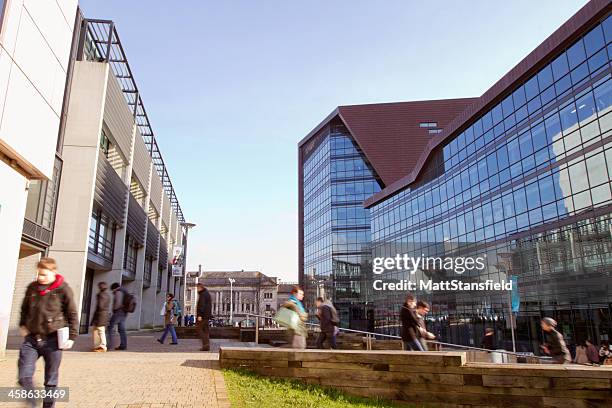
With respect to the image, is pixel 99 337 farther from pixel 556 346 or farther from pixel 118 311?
pixel 556 346

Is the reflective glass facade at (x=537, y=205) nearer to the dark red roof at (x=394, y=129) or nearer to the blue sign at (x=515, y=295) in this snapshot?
the blue sign at (x=515, y=295)

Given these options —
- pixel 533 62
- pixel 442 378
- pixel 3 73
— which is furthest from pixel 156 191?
pixel 442 378

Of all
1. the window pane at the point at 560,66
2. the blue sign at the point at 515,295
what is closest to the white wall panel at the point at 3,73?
the window pane at the point at 560,66

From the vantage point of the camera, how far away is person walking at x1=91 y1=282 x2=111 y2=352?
10.3 m

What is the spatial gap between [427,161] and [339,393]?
109ft

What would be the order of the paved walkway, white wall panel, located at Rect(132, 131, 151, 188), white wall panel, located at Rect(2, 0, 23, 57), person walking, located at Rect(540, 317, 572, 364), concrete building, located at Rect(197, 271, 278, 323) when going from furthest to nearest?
concrete building, located at Rect(197, 271, 278, 323) → white wall panel, located at Rect(132, 131, 151, 188) → white wall panel, located at Rect(2, 0, 23, 57) → person walking, located at Rect(540, 317, 572, 364) → the paved walkway

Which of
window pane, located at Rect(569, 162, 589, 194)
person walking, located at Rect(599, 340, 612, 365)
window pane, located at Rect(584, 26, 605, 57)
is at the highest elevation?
window pane, located at Rect(584, 26, 605, 57)

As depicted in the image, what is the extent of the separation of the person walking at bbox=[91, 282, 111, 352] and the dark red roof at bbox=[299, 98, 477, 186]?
39.8 meters

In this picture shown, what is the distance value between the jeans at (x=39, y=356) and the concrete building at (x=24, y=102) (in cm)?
634

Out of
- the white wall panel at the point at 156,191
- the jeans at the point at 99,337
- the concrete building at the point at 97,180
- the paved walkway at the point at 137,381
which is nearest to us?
the paved walkway at the point at 137,381

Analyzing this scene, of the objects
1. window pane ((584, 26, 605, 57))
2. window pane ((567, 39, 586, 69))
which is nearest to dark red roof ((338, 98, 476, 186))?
window pane ((567, 39, 586, 69))

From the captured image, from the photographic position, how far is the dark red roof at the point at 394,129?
161 feet

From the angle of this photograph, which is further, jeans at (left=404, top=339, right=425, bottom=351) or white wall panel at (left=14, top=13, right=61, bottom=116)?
white wall panel at (left=14, top=13, right=61, bottom=116)

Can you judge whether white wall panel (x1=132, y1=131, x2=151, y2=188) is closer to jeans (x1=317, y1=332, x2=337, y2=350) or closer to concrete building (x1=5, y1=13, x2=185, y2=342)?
concrete building (x1=5, y1=13, x2=185, y2=342)
